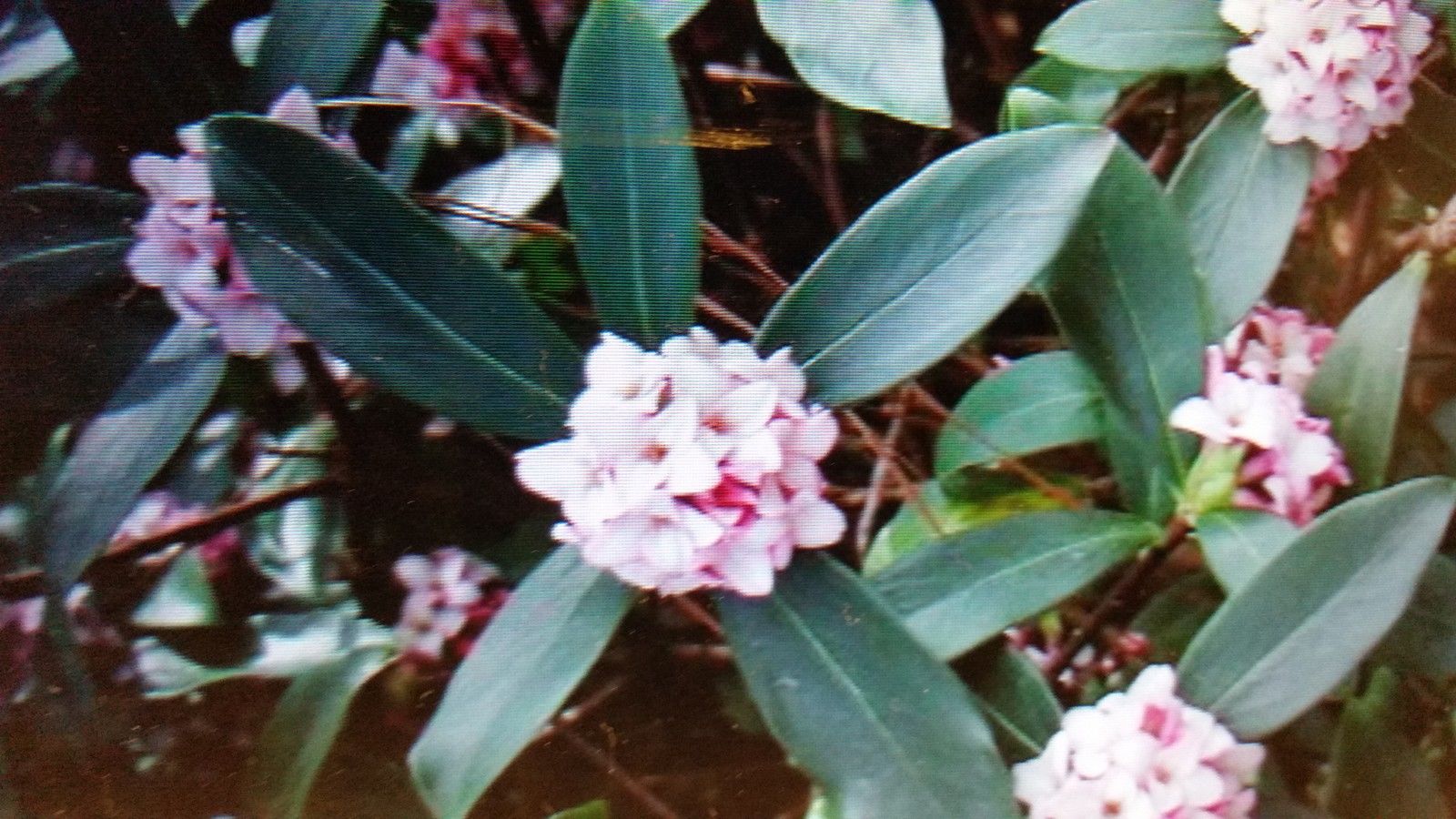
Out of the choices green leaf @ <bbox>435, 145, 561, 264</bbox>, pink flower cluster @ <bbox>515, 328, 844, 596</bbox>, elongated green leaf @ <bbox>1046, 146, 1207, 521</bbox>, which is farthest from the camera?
green leaf @ <bbox>435, 145, 561, 264</bbox>

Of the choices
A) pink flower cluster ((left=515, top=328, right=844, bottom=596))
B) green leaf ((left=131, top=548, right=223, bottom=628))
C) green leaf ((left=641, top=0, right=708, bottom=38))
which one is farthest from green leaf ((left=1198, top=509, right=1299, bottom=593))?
green leaf ((left=131, top=548, right=223, bottom=628))

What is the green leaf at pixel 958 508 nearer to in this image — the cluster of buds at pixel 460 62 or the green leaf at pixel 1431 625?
the green leaf at pixel 1431 625

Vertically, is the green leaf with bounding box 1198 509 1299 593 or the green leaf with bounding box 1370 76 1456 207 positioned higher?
the green leaf with bounding box 1370 76 1456 207

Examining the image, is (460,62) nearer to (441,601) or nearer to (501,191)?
(501,191)

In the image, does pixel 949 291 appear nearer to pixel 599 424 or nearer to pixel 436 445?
pixel 599 424

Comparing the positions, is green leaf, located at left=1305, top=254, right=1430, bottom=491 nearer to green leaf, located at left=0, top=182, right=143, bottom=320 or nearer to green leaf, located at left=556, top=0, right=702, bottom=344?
green leaf, located at left=556, top=0, right=702, bottom=344

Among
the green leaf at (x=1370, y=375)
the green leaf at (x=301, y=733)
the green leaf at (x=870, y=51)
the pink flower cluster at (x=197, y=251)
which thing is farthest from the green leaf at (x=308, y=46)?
the green leaf at (x=1370, y=375)

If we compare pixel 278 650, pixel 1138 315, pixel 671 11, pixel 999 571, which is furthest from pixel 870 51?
pixel 278 650
